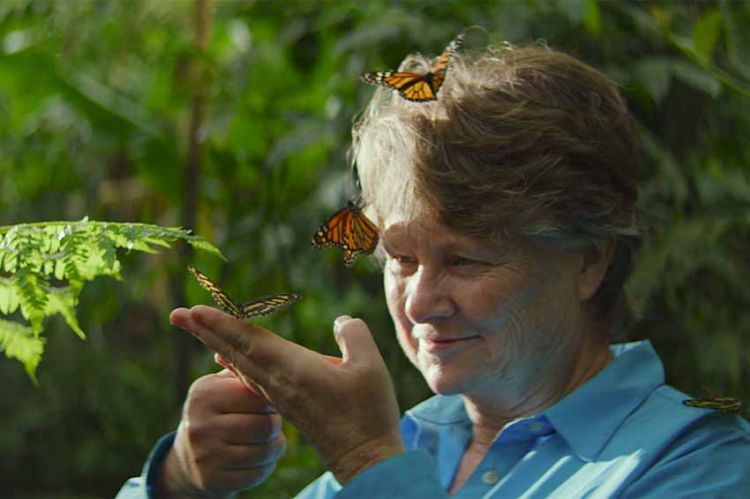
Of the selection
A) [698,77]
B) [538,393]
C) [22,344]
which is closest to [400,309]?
[538,393]

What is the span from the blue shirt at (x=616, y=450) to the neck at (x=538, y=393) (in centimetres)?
4

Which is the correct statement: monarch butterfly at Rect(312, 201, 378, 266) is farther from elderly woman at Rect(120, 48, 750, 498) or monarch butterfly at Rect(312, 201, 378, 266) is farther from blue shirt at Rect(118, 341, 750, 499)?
blue shirt at Rect(118, 341, 750, 499)

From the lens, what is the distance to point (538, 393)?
1.50 meters

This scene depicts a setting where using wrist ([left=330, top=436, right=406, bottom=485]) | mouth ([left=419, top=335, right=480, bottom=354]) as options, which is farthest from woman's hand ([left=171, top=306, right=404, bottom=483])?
mouth ([left=419, top=335, right=480, bottom=354])

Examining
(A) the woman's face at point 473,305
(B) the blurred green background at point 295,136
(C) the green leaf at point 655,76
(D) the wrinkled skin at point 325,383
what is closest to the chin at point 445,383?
(A) the woman's face at point 473,305

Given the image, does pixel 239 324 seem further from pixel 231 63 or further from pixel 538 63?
pixel 231 63

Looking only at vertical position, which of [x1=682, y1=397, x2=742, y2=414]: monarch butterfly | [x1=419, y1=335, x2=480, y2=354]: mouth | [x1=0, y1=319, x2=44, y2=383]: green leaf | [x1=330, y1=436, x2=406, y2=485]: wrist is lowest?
[x1=682, y1=397, x2=742, y2=414]: monarch butterfly

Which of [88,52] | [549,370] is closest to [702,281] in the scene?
[549,370]

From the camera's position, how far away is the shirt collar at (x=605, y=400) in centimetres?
141

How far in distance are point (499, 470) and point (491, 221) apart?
305 mm

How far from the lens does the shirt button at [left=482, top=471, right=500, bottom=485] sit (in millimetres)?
1442

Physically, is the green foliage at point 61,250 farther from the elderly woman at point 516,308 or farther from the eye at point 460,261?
the eye at point 460,261

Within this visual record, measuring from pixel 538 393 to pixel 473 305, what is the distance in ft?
0.58

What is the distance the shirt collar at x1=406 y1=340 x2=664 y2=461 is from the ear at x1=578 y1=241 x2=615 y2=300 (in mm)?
91
